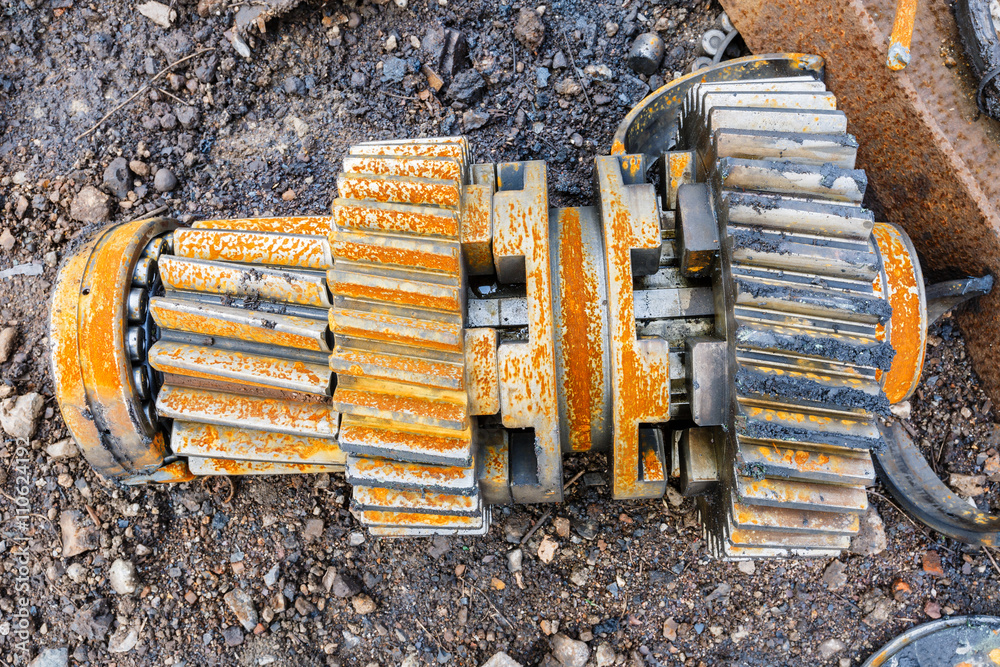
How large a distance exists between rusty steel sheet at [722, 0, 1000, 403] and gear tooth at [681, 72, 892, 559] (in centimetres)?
77

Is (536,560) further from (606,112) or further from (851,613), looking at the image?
(606,112)

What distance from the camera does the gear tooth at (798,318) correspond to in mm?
2113

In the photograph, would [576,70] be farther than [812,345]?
Yes

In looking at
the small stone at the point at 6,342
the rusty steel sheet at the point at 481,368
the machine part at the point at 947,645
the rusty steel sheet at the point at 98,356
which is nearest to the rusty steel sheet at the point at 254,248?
the rusty steel sheet at the point at 98,356

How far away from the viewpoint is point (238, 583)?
3.22m

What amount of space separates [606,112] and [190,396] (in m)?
2.31

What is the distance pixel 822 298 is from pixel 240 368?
75.4 inches

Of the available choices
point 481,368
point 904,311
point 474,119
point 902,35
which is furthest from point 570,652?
point 902,35

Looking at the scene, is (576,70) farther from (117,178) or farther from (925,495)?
(925,495)

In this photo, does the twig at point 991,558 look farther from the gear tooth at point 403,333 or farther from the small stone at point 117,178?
the small stone at point 117,178

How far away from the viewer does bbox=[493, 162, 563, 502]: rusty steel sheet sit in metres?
2.16

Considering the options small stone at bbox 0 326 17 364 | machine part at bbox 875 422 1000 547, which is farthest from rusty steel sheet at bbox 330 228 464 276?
machine part at bbox 875 422 1000 547

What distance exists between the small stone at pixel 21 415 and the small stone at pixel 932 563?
426 centimetres

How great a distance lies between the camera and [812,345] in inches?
83.2
